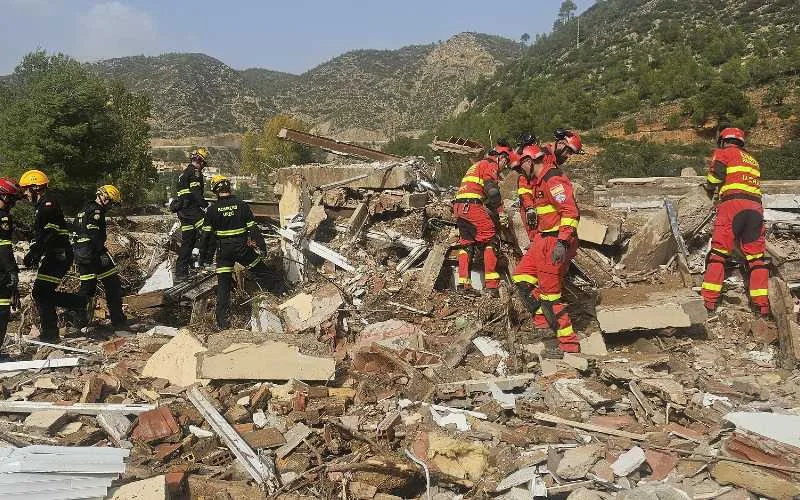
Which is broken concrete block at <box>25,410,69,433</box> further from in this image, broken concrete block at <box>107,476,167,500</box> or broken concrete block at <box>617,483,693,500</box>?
broken concrete block at <box>617,483,693,500</box>

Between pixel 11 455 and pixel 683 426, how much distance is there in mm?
4571

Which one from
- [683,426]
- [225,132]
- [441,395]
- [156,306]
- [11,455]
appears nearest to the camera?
[11,455]

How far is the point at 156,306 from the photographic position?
755cm

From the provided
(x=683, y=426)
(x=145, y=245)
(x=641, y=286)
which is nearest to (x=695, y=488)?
(x=683, y=426)

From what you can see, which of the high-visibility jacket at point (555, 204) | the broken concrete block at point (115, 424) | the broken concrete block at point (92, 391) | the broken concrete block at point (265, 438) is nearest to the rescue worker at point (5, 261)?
the broken concrete block at point (92, 391)

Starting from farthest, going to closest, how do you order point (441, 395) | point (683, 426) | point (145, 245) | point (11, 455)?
1. point (145, 245)
2. point (441, 395)
3. point (683, 426)
4. point (11, 455)

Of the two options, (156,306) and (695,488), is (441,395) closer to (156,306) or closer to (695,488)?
(695,488)

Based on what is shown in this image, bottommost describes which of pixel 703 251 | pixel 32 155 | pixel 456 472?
pixel 456 472

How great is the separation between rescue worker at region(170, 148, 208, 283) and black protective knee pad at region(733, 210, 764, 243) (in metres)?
6.71

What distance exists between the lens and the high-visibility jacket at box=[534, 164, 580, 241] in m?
5.23

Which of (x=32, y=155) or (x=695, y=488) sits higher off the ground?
(x=32, y=155)

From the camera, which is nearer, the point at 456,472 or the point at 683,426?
the point at 456,472

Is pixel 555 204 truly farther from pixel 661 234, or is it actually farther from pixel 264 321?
pixel 264 321

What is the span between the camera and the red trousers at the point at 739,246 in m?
5.62
